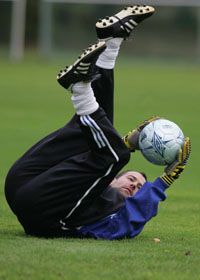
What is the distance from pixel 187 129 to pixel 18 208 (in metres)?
10.3

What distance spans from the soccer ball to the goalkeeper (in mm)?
73

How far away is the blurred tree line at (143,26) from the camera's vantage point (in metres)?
35.0

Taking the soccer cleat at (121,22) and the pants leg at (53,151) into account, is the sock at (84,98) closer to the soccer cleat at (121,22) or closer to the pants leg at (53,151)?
the pants leg at (53,151)

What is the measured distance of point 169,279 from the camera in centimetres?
591

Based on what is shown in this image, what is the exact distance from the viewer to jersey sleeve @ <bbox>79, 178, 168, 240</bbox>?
734cm

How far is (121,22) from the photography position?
7562 mm

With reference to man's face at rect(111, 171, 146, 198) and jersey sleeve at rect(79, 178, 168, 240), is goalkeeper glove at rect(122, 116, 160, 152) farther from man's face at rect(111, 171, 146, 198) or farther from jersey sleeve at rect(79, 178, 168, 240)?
jersey sleeve at rect(79, 178, 168, 240)

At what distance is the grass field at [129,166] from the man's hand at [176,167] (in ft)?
1.69

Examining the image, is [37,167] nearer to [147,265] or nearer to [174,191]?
[147,265]

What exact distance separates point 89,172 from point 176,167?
72cm

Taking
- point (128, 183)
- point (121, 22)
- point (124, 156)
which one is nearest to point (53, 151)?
point (124, 156)

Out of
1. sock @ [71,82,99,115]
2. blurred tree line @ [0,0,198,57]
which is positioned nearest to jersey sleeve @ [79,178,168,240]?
sock @ [71,82,99,115]

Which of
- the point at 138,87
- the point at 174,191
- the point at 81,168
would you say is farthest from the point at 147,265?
the point at 138,87

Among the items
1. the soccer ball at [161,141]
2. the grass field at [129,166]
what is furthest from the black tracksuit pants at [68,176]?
the soccer ball at [161,141]
